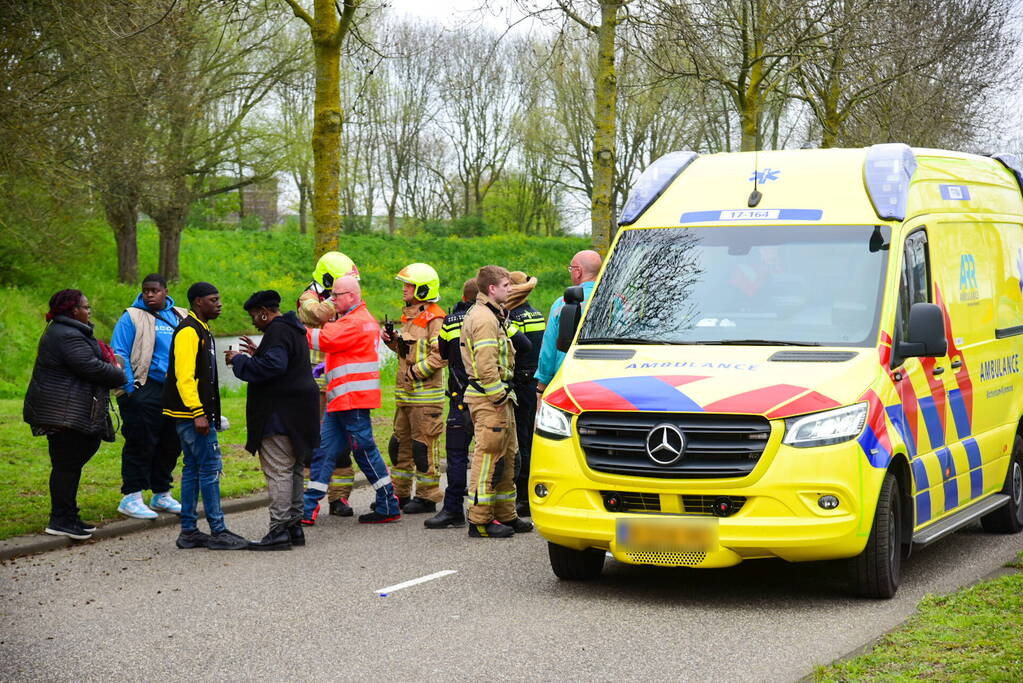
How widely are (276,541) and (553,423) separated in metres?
2.73

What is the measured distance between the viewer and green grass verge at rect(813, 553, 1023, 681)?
5422 millimetres

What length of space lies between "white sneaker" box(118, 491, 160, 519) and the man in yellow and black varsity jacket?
33.7 inches

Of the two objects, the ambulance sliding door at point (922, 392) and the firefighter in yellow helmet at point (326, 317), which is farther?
the firefighter in yellow helmet at point (326, 317)

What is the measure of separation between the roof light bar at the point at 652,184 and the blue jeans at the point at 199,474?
3319mm

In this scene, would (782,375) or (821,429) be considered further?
(782,375)

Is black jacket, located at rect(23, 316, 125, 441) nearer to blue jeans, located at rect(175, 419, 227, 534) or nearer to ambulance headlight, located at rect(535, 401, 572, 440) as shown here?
blue jeans, located at rect(175, 419, 227, 534)

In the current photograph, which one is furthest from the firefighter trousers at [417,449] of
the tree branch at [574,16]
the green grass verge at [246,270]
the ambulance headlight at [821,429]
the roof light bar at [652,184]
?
the green grass verge at [246,270]

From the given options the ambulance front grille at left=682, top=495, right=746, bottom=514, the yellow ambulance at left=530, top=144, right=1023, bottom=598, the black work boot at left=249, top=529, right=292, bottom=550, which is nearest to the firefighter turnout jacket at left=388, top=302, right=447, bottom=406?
the black work boot at left=249, top=529, right=292, bottom=550

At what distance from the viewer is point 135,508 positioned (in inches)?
398

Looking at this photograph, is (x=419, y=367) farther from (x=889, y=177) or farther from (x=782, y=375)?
(x=889, y=177)

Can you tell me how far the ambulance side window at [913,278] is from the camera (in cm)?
771

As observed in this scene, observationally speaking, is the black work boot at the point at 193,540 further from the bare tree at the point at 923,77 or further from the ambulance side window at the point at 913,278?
the bare tree at the point at 923,77

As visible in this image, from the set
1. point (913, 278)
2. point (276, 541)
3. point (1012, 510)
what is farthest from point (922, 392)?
point (276, 541)

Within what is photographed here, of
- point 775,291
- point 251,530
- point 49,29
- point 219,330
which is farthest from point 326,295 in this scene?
point 219,330
